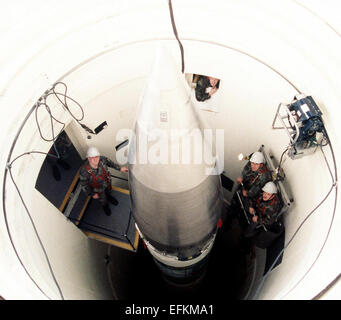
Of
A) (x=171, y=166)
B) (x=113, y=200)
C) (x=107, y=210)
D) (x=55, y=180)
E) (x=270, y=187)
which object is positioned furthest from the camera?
(x=55, y=180)

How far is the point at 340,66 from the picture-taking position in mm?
3730

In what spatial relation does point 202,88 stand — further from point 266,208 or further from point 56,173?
point 56,173

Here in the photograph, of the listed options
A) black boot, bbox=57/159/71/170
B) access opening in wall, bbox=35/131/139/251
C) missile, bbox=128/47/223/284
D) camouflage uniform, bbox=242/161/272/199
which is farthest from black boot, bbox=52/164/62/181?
camouflage uniform, bbox=242/161/272/199

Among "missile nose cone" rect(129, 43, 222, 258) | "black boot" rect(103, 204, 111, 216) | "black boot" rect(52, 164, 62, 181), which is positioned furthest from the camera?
"black boot" rect(52, 164, 62, 181)

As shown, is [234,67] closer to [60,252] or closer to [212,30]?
[212,30]

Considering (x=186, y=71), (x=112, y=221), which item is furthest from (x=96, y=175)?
(x=186, y=71)

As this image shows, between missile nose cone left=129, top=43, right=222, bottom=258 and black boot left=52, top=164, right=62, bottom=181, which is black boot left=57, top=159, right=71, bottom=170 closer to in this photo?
black boot left=52, top=164, right=62, bottom=181

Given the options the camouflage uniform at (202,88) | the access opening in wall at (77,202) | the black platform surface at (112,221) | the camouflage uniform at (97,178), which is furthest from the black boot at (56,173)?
the camouflage uniform at (202,88)

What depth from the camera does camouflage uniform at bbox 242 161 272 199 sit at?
19.2 ft

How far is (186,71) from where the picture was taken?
5.72m

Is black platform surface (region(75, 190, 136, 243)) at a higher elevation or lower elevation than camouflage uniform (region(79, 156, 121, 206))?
lower

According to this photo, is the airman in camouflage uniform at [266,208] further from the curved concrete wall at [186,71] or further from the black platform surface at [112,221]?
the black platform surface at [112,221]

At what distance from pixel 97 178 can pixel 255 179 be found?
3175 mm
